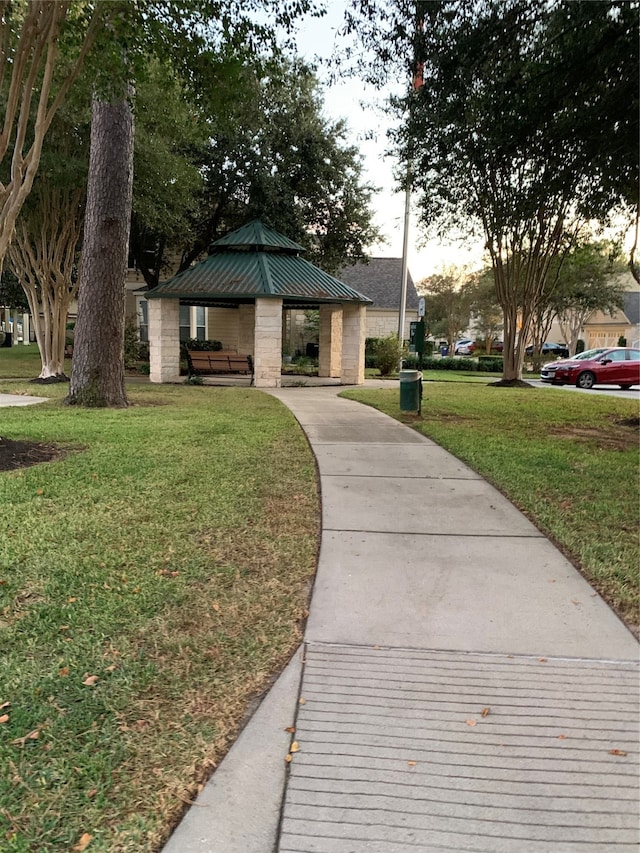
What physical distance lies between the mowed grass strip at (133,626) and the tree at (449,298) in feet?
150

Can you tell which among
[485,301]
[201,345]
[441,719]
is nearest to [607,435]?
[441,719]

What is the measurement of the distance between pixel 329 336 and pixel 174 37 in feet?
50.0

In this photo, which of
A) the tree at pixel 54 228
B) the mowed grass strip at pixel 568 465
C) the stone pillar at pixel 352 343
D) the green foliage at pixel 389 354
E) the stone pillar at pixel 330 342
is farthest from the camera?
the green foliage at pixel 389 354

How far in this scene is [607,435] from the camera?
1020 cm

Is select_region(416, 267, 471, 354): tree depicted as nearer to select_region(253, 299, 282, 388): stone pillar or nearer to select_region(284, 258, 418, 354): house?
select_region(284, 258, 418, 354): house

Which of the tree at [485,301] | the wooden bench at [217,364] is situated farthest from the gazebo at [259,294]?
the tree at [485,301]

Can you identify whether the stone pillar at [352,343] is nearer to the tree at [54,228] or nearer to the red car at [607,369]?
the tree at [54,228]

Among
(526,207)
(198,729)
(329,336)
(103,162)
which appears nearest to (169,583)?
(198,729)

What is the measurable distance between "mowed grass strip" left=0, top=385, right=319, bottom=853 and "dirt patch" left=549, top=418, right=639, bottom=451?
199 inches

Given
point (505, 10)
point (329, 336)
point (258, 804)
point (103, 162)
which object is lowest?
point (258, 804)

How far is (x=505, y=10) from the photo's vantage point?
24.9 feet

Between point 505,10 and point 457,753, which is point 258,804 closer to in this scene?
point 457,753

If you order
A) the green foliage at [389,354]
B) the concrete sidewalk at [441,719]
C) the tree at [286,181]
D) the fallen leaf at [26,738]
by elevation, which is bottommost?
the concrete sidewalk at [441,719]

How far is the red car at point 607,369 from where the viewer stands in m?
24.3
